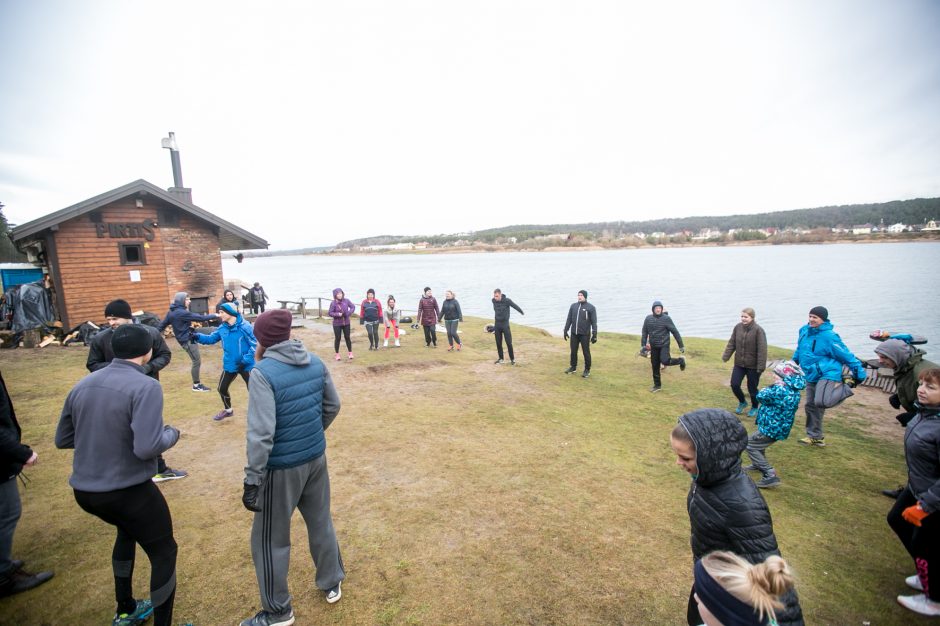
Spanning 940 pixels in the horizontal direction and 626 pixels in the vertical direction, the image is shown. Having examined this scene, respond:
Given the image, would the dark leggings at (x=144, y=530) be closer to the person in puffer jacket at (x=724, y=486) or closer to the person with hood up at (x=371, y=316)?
the person in puffer jacket at (x=724, y=486)

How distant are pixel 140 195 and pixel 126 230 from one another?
1.33 m

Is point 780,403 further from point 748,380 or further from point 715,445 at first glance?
point 748,380

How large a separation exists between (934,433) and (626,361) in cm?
962

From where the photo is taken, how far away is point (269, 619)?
339 cm

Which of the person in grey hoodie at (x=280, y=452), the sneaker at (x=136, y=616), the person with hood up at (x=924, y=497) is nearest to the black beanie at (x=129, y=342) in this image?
the person in grey hoodie at (x=280, y=452)

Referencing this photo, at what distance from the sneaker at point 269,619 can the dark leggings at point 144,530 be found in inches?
21.8

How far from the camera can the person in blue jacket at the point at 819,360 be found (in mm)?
6508

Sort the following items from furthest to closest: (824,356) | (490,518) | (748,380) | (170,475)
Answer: (748,380) < (824,356) < (170,475) < (490,518)

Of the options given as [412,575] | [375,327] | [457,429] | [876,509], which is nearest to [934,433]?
[876,509]

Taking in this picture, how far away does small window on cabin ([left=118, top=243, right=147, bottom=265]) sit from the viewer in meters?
15.9

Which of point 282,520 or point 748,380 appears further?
point 748,380

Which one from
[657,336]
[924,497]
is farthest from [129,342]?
[657,336]

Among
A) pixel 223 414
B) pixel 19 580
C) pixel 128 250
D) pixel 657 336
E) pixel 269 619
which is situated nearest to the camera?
pixel 269 619

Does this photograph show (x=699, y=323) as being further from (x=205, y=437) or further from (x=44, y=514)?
(x=44, y=514)
